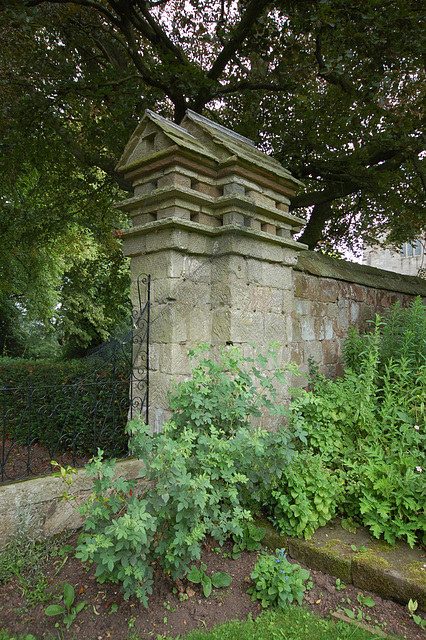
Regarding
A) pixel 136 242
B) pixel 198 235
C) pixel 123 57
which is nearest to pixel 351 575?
pixel 198 235

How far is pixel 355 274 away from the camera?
5051mm

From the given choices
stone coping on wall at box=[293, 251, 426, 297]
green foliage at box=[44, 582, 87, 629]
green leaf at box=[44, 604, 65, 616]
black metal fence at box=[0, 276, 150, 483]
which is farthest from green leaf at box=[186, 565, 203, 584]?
stone coping on wall at box=[293, 251, 426, 297]

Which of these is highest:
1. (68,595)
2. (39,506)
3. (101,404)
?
(101,404)

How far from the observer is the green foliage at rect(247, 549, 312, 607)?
2229mm

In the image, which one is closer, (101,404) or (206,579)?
(206,579)

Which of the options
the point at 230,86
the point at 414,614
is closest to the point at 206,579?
the point at 414,614

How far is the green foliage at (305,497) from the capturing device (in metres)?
2.63

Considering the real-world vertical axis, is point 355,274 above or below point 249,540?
above

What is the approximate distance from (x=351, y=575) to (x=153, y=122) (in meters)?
→ 3.48

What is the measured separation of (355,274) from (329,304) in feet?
2.74

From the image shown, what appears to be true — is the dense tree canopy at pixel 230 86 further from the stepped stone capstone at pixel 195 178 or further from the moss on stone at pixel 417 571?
the moss on stone at pixel 417 571

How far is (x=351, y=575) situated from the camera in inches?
93.8

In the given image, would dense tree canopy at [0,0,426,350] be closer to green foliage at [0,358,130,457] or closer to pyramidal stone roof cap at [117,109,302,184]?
pyramidal stone roof cap at [117,109,302,184]

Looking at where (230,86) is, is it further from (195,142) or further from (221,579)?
(221,579)
